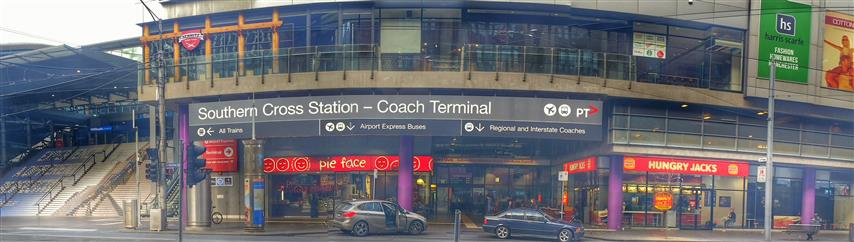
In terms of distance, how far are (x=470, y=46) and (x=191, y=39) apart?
13121 millimetres

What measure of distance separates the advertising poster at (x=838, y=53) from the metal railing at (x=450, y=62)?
8189 millimetres

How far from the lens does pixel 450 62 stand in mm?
24078

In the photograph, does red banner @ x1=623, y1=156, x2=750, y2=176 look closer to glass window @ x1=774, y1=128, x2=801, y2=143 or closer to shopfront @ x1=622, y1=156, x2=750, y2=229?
shopfront @ x1=622, y1=156, x2=750, y2=229

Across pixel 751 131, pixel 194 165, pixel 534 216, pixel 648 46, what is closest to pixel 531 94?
pixel 534 216

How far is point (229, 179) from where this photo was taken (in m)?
28.4

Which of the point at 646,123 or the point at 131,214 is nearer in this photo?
the point at 131,214

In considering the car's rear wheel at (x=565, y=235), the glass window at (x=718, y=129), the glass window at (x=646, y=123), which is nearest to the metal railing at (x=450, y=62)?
the glass window at (x=646, y=123)

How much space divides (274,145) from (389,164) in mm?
6199

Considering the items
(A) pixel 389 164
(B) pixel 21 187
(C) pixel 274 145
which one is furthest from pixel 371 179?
(B) pixel 21 187

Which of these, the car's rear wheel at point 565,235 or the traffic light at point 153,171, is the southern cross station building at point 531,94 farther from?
the car's rear wheel at point 565,235

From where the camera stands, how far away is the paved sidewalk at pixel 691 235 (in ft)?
71.8

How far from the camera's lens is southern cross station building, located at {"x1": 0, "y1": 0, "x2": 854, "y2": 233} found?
2394 centimetres

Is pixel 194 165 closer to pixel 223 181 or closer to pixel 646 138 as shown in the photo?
pixel 223 181

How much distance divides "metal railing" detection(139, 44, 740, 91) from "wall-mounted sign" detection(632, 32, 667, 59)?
97 centimetres
